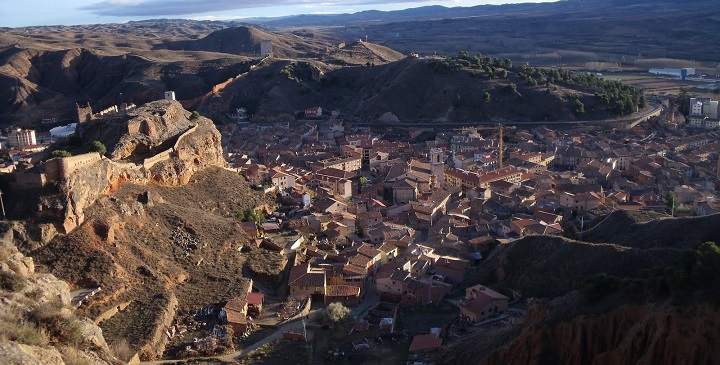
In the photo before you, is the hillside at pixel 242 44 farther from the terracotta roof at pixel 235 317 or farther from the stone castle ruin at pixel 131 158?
the terracotta roof at pixel 235 317

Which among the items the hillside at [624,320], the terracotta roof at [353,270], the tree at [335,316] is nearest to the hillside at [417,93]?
the terracotta roof at [353,270]

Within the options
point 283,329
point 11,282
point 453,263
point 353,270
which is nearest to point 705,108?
point 453,263

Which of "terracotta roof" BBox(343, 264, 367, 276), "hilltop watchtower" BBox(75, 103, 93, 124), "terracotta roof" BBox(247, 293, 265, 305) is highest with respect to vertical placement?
"hilltop watchtower" BBox(75, 103, 93, 124)

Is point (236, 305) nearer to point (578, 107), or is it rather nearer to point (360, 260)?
point (360, 260)

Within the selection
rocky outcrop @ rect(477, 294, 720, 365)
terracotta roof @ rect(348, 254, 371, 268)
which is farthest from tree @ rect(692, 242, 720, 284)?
terracotta roof @ rect(348, 254, 371, 268)

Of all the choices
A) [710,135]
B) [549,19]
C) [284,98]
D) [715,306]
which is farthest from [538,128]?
[549,19]

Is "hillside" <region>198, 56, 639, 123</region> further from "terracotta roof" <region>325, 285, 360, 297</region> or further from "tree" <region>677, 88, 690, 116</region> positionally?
"terracotta roof" <region>325, 285, 360, 297</region>
